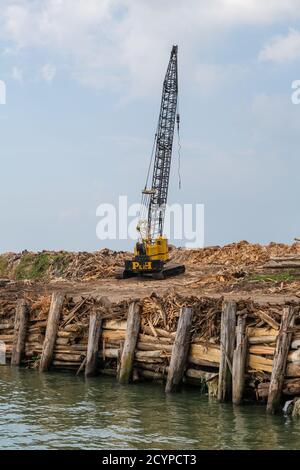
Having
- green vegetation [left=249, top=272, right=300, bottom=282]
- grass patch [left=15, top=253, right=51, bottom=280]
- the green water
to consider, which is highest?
grass patch [left=15, top=253, right=51, bottom=280]

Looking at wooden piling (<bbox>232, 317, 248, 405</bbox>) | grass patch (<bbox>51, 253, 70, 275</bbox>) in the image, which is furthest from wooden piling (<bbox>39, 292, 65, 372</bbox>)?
grass patch (<bbox>51, 253, 70, 275</bbox>)

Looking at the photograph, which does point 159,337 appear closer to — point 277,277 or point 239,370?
point 239,370

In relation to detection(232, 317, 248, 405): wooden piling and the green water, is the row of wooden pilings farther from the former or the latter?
the green water

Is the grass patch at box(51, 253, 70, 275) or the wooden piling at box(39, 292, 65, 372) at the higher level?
the grass patch at box(51, 253, 70, 275)

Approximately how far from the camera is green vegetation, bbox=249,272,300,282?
30108 mm

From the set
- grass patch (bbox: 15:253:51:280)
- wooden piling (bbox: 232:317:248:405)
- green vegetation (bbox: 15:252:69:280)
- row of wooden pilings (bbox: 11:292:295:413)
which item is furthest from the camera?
grass patch (bbox: 15:253:51:280)

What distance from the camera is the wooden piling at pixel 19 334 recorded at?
958 inches

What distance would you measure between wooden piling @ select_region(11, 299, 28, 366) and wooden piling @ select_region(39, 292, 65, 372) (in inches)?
62.2

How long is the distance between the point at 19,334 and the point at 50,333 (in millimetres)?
1908

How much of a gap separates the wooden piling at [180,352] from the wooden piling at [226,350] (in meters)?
1.49

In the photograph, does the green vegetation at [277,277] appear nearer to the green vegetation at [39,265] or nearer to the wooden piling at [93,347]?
the wooden piling at [93,347]

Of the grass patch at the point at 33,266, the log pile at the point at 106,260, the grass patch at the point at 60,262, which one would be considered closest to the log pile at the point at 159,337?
the log pile at the point at 106,260

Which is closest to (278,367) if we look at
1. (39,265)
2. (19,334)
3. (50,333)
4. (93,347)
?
(93,347)
